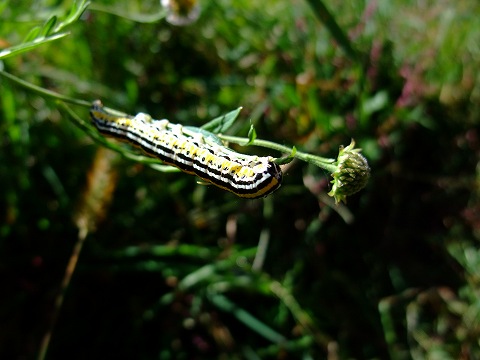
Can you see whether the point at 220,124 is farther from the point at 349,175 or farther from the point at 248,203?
the point at 248,203

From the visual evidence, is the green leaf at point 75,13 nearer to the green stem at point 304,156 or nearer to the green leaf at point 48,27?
the green leaf at point 48,27

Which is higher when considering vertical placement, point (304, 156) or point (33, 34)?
point (33, 34)

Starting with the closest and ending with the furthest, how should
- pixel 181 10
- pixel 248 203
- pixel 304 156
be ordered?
pixel 304 156 < pixel 181 10 < pixel 248 203

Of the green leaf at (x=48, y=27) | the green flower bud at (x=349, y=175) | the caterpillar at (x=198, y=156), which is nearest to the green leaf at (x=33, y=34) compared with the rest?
the green leaf at (x=48, y=27)

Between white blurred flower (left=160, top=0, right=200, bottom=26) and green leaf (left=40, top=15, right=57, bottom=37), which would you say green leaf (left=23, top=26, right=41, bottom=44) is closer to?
green leaf (left=40, top=15, right=57, bottom=37)

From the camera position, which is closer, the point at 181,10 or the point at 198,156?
the point at 198,156

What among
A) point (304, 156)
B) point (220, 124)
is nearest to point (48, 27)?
point (220, 124)
